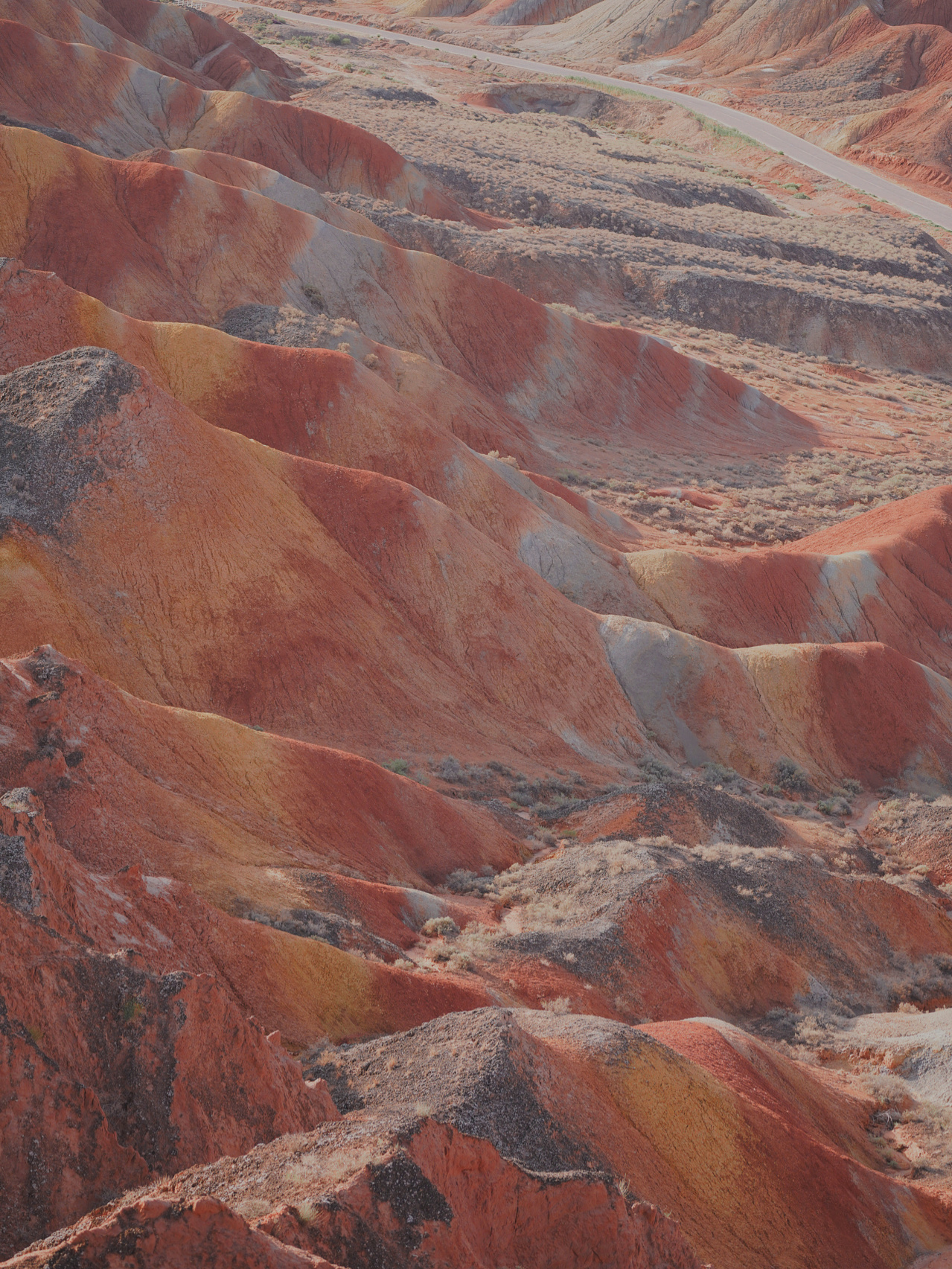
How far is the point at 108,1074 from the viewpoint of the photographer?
7863mm

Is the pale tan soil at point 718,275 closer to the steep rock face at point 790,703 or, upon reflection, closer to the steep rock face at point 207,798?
the steep rock face at point 790,703

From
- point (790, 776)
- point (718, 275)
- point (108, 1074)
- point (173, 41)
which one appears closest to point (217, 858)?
point (108, 1074)

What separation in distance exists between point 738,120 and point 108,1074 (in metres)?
95.5

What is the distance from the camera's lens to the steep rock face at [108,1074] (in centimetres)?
695

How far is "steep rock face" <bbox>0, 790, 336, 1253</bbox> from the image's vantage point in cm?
695

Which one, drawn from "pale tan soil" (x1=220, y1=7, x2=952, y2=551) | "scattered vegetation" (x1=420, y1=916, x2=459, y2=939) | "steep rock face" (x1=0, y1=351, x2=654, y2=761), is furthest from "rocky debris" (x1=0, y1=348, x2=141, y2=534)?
"pale tan soil" (x1=220, y1=7, x2=952, y2=551)

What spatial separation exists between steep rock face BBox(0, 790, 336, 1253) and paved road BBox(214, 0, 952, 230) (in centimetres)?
8059

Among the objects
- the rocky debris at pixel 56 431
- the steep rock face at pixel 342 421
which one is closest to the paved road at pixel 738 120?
the steep rock face at pixel 342 421

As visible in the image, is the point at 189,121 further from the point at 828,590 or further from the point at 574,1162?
the point at 574,1162

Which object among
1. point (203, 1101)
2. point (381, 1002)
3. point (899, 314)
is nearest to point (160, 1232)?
point (203, 1101)

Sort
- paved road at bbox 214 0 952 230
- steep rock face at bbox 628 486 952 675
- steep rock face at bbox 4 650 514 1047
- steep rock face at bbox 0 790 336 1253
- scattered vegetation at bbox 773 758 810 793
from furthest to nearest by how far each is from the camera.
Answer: paved road at bbox 214 0 952 230 < steep rock face at bbox 628 486 952 675 < scattered vegetation at bbox 773 758 810 793 < steep rock face at bbox 4 650 514 1047 < steep rock face at bbox 0 790 336 1253

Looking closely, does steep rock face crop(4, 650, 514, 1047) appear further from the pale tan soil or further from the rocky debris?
the pale tan soil

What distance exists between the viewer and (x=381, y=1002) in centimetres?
1200

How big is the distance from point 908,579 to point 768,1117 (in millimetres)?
26014
